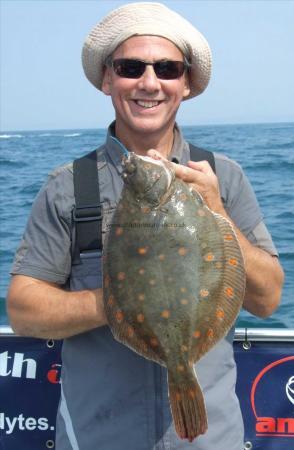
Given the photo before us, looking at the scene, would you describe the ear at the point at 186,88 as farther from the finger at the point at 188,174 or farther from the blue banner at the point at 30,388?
the blue banner at the point at 30,388

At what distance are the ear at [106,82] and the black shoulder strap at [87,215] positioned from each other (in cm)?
44

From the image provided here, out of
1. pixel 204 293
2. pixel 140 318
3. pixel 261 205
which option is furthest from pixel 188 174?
pixel 261 205

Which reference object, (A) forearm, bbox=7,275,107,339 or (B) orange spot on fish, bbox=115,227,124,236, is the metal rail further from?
(B) orange spot on fish, bbox=115,227,124,236

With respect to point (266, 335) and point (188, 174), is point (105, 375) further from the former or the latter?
point (266, 335)

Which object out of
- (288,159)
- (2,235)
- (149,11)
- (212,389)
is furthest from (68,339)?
(288,159)

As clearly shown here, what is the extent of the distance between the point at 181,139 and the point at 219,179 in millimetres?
250

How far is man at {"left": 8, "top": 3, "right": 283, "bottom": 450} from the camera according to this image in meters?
2.41

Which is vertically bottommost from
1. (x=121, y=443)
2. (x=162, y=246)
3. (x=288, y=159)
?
(x=288, y=159)

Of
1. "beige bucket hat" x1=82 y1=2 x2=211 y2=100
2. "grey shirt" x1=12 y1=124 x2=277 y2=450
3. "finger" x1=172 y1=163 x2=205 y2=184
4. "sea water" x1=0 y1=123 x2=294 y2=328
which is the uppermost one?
"beige bucket hat" x1=82 y1=2 x2=211 y2=100

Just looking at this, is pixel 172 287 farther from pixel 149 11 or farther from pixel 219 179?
pixel 149 11

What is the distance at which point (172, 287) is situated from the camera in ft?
7.00

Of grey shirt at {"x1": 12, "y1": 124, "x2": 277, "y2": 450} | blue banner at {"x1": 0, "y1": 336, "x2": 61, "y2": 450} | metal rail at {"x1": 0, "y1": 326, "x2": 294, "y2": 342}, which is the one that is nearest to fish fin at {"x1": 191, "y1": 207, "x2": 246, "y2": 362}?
grey shirt at {"x1": 12, "y1": 124, "x2": 277, "y2": 450}

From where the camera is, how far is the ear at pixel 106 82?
269cm

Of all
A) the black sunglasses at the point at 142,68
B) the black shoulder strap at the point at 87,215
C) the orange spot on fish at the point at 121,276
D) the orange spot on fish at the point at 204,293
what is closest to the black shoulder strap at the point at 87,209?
the black shoulder strap at the point at 87,215
